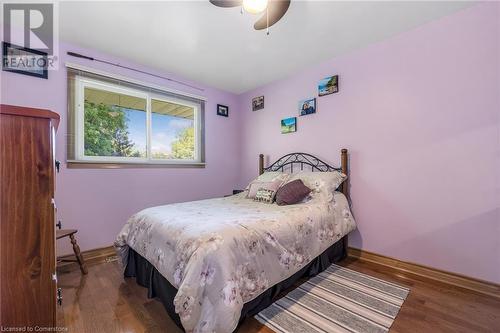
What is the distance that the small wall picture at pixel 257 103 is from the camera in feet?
11.9

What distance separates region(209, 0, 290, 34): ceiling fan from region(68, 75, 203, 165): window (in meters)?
1.77

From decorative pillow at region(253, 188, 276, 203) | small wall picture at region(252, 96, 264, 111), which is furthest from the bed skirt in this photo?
small wall picture at region(252, 96, 264, 111)

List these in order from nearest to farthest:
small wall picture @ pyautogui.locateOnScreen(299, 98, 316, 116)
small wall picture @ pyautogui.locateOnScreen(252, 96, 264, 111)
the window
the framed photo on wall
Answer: the framed photo on wall → the window → small wall picture @ pyautogui.locateOnScreen(299, 98, 316, 116) → small wall picture @ pyautogui.locateOnScreen(252, 96, 264, 111)

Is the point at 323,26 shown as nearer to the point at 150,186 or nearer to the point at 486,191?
the point at 486,191

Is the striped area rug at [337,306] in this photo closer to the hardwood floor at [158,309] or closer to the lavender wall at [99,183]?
the hardwood floor at [158,309]

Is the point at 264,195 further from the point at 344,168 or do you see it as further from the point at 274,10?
the point at 274,10

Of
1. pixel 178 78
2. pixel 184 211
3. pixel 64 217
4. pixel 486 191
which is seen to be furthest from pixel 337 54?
pixel 64 217

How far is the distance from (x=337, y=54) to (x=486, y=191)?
200 cm

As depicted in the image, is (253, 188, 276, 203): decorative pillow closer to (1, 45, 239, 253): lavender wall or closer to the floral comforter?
the floral comforter

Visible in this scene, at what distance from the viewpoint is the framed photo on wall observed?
2049mm

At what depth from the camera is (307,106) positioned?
9.85 feet

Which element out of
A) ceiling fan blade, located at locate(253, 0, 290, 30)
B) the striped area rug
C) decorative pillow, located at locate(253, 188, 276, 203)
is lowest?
the striped area rug

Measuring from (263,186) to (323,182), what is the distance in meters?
0.71

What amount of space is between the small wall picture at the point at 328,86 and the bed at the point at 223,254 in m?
1.39
